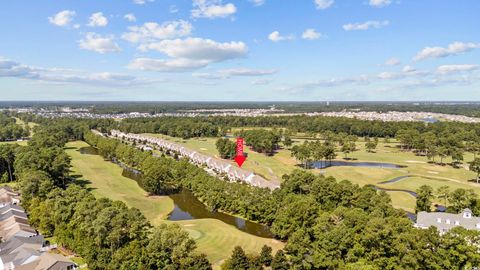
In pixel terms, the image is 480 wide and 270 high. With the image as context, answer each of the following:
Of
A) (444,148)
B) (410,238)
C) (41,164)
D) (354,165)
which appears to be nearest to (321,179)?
(410,238)

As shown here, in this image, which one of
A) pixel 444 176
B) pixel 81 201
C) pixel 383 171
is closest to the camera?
pixel 81 201

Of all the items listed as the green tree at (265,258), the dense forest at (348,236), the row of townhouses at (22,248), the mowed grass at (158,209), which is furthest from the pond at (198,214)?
the row of townhouses at (22,248)

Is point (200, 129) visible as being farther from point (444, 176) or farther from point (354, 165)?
point (444, 176)

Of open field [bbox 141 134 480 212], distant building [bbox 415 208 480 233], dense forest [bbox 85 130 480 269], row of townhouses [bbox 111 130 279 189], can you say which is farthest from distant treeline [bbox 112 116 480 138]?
distant building [bbox 415 208 480 233]

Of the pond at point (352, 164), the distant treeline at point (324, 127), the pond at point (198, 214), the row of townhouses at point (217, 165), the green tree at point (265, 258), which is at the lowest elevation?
the pond at point (198, 214)

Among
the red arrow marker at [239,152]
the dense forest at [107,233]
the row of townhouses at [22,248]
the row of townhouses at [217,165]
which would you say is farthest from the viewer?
the row of townhouses at [217,165]

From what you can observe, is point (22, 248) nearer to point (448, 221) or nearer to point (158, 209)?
point (158, 209)

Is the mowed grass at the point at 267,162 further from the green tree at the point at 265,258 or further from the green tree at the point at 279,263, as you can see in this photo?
the green tree at the point at 279,263
